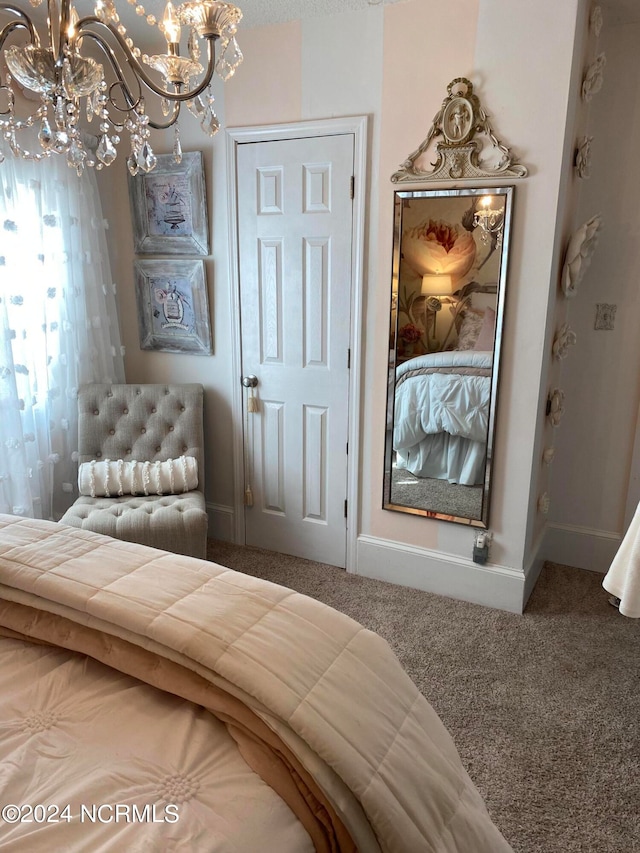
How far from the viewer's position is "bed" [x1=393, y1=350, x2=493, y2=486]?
2584mm

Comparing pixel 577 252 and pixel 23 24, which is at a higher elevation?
pixel 23 24

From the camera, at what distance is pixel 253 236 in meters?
2.90

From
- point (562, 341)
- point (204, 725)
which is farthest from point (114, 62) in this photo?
point (562, 341)

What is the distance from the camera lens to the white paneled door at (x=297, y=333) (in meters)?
→ 2.73

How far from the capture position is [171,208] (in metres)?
3.03

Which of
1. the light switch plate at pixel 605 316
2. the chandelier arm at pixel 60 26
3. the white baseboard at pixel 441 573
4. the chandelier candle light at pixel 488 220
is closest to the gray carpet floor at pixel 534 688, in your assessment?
the white baseboard at pixel 441 573

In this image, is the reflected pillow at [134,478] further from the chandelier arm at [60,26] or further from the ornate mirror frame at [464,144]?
the chandelier arm at [60,26]

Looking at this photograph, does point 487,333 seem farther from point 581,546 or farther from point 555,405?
point 581,546

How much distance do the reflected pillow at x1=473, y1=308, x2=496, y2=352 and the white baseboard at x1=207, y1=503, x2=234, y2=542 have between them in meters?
1.59

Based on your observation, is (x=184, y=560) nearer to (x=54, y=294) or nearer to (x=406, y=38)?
(x=54, y=294)

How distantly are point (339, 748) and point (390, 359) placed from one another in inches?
77.5

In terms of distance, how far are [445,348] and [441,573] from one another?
3.39 feet
